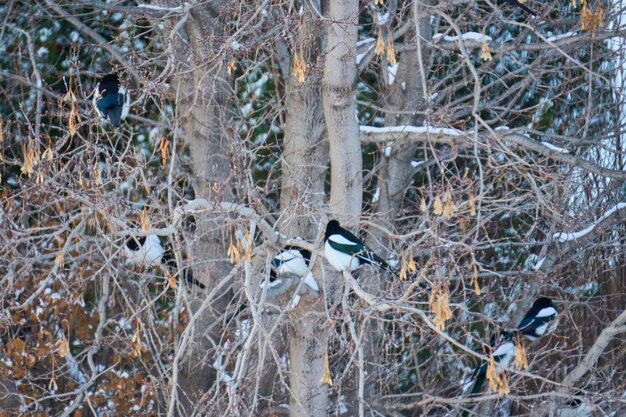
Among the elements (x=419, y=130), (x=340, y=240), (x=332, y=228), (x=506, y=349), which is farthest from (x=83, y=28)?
(x=506, y=349)

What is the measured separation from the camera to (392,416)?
23.3 feet

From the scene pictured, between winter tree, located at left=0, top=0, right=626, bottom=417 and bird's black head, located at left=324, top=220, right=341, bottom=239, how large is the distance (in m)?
0.07

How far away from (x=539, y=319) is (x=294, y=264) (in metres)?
1.51

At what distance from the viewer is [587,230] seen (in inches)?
268

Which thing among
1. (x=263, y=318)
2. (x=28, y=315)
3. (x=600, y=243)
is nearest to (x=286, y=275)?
(x=263, y=318)

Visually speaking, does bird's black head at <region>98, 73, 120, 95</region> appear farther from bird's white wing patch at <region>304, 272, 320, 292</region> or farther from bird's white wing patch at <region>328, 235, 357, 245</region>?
bird's white wing patch at <region>328, 235, 357, 245</region>

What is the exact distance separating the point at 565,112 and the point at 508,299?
1.66 m

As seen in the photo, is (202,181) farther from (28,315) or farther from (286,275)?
(28,315)

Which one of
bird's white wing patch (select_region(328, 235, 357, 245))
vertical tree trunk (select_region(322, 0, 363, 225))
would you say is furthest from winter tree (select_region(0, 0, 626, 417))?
bird's white wing patch (select_region(328, 235, 357, 245))

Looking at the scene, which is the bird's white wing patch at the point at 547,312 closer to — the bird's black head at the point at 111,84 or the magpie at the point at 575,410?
the magpie at the point at 575,410

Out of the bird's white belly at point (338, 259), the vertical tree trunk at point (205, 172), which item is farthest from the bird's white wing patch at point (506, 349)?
the bird's white belly at point (338, 259)

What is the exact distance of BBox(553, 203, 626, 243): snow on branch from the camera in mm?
6715

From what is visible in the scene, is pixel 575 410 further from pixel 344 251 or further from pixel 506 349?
pixel 344 251

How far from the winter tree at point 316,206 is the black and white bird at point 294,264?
0.03 meters
